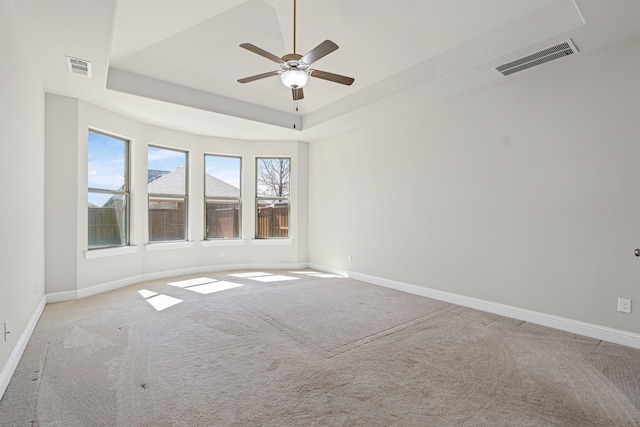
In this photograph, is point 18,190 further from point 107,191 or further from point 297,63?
point 297,63

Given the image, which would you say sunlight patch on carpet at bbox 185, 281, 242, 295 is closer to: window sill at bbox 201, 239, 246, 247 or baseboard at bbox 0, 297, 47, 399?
window sill at bbox 201, 239, 246, 247

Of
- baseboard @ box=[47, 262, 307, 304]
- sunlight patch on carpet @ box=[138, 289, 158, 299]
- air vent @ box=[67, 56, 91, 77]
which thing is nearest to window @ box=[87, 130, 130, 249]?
baseboard @ box=[47, 262, 307, 304]

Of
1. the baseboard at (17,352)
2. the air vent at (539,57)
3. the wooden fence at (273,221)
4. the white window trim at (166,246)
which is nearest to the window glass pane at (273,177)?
the wooden fence at (273,221)

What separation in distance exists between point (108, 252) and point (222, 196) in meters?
2.26

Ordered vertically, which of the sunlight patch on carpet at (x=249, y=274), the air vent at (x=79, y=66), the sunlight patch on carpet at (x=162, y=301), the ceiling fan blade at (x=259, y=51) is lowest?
the sunlight patch on carpet at (x=162, y=301)

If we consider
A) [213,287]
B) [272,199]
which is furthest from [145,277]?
[272,199]

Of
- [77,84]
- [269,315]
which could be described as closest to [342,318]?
[269,315]

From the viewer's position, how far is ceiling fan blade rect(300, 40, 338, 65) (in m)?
2.48

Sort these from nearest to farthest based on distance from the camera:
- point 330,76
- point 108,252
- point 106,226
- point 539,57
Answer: point 330,76 → point 539,57 → point 108,252 → point 106,226

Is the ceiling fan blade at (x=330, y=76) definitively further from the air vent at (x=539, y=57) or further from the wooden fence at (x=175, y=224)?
the wooden fence at (x=175, y=224)

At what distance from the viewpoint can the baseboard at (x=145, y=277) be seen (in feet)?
13.8

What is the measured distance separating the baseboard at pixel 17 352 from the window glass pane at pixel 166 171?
103 inches

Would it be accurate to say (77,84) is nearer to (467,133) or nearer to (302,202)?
(302,202)

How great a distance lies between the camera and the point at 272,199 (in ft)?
22.2
